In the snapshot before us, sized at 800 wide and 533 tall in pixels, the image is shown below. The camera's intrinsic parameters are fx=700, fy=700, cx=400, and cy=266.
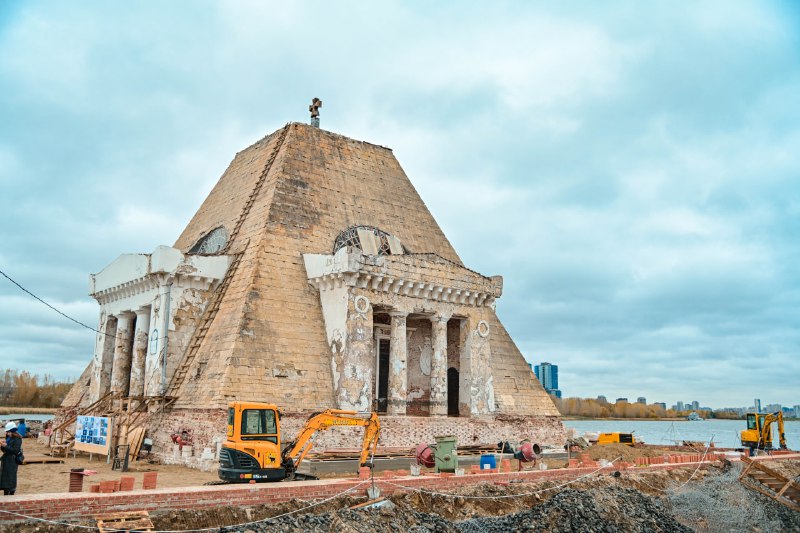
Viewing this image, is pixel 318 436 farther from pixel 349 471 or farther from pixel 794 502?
pixel 794 502

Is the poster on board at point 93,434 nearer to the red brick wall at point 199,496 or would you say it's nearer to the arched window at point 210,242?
the arched window at point 210,242

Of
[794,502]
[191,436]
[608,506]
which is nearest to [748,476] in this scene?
[794,502]

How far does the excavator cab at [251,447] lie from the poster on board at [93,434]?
337 inches

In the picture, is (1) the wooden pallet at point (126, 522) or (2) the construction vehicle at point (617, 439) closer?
(1) the wooden pallet at point (126, 522)

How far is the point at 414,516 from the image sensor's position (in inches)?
653

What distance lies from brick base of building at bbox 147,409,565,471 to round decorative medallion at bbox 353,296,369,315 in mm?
3998

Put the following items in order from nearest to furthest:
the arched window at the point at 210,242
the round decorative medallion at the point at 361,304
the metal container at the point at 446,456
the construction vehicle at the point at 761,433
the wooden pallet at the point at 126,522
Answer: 1. the wooden pallet at the point at 126,522
2. the metal container at the point at 446,456
3. the round decorative medallion at the point at 361,304
4. the arched window at the point at 210,242
5. the construction vehicle at the point at 761,433

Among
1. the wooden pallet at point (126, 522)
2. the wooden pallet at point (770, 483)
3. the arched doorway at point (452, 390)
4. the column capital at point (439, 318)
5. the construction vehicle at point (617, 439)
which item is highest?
the column capital at point (439, 318)

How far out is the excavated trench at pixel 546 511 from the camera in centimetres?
1464

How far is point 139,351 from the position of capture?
28.2m

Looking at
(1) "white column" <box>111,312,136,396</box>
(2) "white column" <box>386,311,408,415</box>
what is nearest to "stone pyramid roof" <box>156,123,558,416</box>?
(2) "white column" <box>386,311,408,415</box>

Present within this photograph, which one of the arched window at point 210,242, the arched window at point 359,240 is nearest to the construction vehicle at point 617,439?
the arched window at point 359,240

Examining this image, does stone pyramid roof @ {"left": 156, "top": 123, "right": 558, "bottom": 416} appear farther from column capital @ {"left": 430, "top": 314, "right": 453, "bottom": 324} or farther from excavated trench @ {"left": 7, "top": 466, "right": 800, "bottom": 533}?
excavated trench @ {"left": 7, "top": 466, "right": 800, "bottom": 533}

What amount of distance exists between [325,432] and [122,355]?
11299 millimetres
